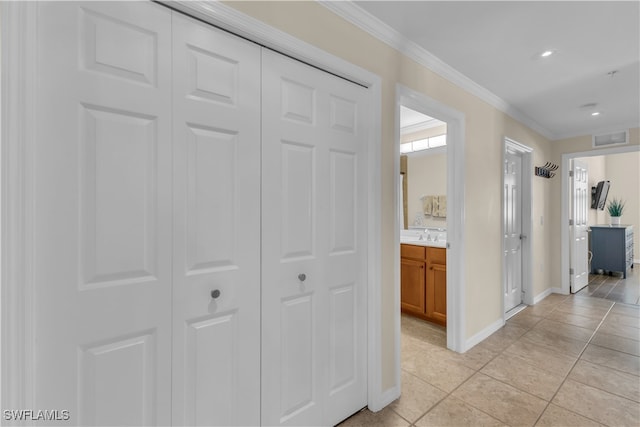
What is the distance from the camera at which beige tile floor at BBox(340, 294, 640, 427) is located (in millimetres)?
1778

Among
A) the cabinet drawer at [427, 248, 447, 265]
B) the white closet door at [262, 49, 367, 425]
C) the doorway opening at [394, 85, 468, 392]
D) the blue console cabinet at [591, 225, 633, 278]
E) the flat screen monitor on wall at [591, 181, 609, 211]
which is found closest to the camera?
the white closet door at [262, 49, 367, 425]

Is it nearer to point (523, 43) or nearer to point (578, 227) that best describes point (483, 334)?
point (523, 43)

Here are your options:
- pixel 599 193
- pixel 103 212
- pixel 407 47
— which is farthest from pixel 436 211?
pixel 599 193

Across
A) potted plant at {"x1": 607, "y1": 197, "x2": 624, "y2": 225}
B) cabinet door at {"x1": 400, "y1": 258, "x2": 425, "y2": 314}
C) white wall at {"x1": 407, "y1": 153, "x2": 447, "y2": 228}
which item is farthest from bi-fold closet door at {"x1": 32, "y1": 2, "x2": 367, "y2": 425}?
potted plant at {"x1": 607, "y1": 197, "x2": 624, "y2": 225}

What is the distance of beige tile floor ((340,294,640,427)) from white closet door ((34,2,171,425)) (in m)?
1.31

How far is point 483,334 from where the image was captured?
2.85 m

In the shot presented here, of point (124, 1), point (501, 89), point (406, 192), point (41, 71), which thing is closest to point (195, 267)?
point (41, 71)

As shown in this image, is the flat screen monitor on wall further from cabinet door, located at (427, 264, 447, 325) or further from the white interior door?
cabinet door, located at (427, 264, 447, 325)

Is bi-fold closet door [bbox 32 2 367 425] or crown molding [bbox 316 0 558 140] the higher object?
crown molding [bbox 316 0 558 140]

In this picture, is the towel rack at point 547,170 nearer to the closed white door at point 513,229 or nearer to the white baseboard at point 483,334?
the closed white door at point 513,229

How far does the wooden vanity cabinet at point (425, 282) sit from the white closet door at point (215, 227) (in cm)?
229

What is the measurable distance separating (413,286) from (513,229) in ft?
5.13

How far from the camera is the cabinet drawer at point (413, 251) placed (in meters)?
3.21

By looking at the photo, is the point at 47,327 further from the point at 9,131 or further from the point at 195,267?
the point at 9,131
